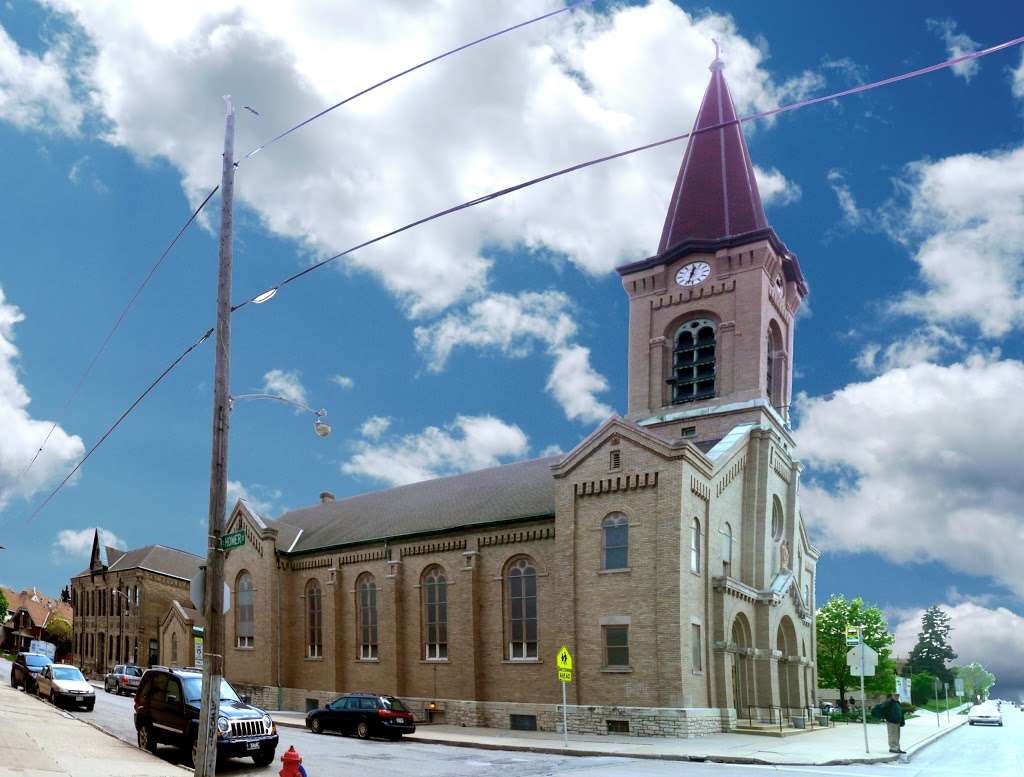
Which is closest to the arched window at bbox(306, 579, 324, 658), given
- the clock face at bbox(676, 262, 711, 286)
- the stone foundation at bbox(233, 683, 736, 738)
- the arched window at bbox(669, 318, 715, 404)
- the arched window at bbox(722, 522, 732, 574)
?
the stone foundation at bbox(233, 683, 736, 738)

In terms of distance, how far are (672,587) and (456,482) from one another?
55.5ft

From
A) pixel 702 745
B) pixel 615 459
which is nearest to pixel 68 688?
pixel 615 459

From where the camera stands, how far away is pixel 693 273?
43.3 meters

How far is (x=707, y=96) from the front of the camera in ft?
163

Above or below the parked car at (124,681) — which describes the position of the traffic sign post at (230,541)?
above

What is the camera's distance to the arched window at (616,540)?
33.8 metres

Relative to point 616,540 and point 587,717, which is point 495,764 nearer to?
point 587,717

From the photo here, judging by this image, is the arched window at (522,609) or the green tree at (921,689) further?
the green tree at (921,689)

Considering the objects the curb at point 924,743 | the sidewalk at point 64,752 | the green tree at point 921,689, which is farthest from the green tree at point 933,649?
the sidewalk at point 64,752

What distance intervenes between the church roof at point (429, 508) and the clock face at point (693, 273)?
10213mm

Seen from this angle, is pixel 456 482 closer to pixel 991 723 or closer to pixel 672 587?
pixel 672 587

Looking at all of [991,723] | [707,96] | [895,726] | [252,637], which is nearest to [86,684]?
[252,637]

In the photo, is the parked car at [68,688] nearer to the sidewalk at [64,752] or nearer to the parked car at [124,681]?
the sidewalk at [64,752]

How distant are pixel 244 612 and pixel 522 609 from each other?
1888cm
